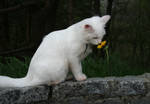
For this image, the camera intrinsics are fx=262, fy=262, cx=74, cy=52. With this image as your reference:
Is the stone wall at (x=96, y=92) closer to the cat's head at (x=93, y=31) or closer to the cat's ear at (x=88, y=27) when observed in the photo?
the cat's head at (x=93, y=31)

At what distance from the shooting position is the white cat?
2.53 m

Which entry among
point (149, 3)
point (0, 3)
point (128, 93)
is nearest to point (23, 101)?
point (128, 93)

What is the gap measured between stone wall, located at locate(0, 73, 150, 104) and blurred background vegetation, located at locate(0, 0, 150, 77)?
1.12m

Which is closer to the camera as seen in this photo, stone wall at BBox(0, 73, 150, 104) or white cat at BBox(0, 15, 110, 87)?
white cat at BBox(0, 15, 110, 87)

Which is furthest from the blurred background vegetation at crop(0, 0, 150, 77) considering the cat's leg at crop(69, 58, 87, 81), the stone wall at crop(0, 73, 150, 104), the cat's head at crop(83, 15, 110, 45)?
the cat's head at crop(83, 15, 110, 45)

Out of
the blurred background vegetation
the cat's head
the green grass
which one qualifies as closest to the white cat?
the cat's head

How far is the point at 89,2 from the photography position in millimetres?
5938

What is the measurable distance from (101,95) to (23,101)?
81 centimetres

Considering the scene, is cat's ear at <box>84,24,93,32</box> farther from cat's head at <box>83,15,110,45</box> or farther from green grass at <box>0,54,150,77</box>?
green grass at <box>0,54,150,77</box>

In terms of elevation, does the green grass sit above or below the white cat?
below

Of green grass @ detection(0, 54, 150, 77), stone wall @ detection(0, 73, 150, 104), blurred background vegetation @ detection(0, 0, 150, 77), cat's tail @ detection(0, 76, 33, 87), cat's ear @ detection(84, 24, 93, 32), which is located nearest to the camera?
cat's ear @ detection(84, 24, 93, 32)

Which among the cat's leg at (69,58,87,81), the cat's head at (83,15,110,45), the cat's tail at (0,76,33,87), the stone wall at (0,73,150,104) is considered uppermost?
the cat's head at (83,15,110,45)

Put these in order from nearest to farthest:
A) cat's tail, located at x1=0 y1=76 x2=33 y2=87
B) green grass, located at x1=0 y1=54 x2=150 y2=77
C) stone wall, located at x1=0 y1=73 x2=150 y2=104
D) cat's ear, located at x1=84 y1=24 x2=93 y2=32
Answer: cat's ear, located at x1=84 y1=24 x2=93 y2=32 < cat's tail, located at x1=0 y1=76 x2=33 y2=87 < stone wall, located at x1=0 y1=73 x2=150 y2=104 < green grass, located at x1=0 y1=54 x2=150 y2=77

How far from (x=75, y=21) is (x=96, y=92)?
10.3 feet
